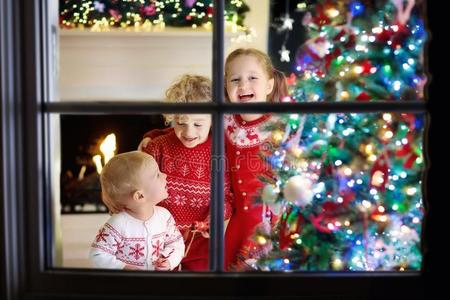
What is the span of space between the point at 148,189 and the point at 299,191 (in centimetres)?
80

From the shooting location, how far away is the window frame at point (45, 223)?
4.01ft

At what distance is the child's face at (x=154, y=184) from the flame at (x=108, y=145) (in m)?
0.74

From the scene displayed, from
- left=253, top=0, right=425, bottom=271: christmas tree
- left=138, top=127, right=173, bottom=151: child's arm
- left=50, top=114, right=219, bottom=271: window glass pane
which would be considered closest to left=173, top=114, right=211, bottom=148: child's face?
left=50, top=114, right=219, bottom=271: window glass pane

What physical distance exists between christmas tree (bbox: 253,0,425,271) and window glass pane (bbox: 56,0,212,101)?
1545mm

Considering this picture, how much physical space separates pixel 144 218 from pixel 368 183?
1.06 meters

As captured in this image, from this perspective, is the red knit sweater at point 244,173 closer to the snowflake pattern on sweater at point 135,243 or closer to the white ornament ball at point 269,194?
the white ornament ball at point 269,194

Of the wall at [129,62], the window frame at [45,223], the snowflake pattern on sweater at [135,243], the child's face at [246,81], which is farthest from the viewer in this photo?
the wall at [129,62]

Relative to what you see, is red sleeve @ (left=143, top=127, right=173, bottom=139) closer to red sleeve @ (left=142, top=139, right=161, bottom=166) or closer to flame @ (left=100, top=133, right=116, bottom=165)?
red sleeve @ (left=142, top=139, right=161, bottom=166)

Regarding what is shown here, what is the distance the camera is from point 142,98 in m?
3.98

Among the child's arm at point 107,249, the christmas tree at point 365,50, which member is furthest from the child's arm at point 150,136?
the christmas tree at point 365,50

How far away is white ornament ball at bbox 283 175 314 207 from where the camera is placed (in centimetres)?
219

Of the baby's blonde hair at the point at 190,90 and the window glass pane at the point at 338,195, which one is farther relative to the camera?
the baby's blonde hair at the point at 190,90

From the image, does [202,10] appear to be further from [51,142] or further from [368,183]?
[51,142]

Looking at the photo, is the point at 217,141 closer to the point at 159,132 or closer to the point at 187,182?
the point at 187,182
